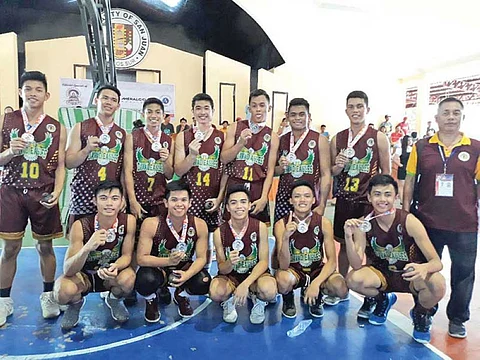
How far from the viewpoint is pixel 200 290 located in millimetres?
3387

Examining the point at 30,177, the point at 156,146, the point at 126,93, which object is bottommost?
the point at 30,177

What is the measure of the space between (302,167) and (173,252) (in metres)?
1.31

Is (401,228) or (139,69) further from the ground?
(139,69)

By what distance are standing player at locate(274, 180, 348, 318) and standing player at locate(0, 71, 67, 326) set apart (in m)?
1.76

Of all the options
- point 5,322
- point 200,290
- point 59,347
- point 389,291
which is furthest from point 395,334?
point 5,322

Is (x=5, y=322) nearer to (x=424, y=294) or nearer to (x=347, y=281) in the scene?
(x=347, y=281)

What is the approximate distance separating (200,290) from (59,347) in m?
1.05

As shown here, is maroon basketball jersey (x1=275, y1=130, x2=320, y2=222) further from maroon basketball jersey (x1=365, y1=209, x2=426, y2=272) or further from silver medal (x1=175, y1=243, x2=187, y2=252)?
silver medal (x1=175, y1=243, x2=187, y2=252)

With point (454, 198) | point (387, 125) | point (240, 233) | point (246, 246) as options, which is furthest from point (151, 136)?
point (387, 125)

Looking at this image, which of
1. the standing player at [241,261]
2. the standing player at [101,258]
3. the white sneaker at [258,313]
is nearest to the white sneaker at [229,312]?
the standing player at [241,261]

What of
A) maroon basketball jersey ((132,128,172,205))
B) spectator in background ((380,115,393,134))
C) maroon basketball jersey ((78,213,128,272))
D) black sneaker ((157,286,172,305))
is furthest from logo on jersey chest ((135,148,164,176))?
spectator in background ((380,115,393,134))

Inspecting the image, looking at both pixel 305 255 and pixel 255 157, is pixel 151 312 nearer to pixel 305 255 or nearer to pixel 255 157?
pixel 305 255

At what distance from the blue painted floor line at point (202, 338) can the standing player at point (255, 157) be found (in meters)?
0.99

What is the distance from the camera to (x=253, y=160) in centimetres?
373
